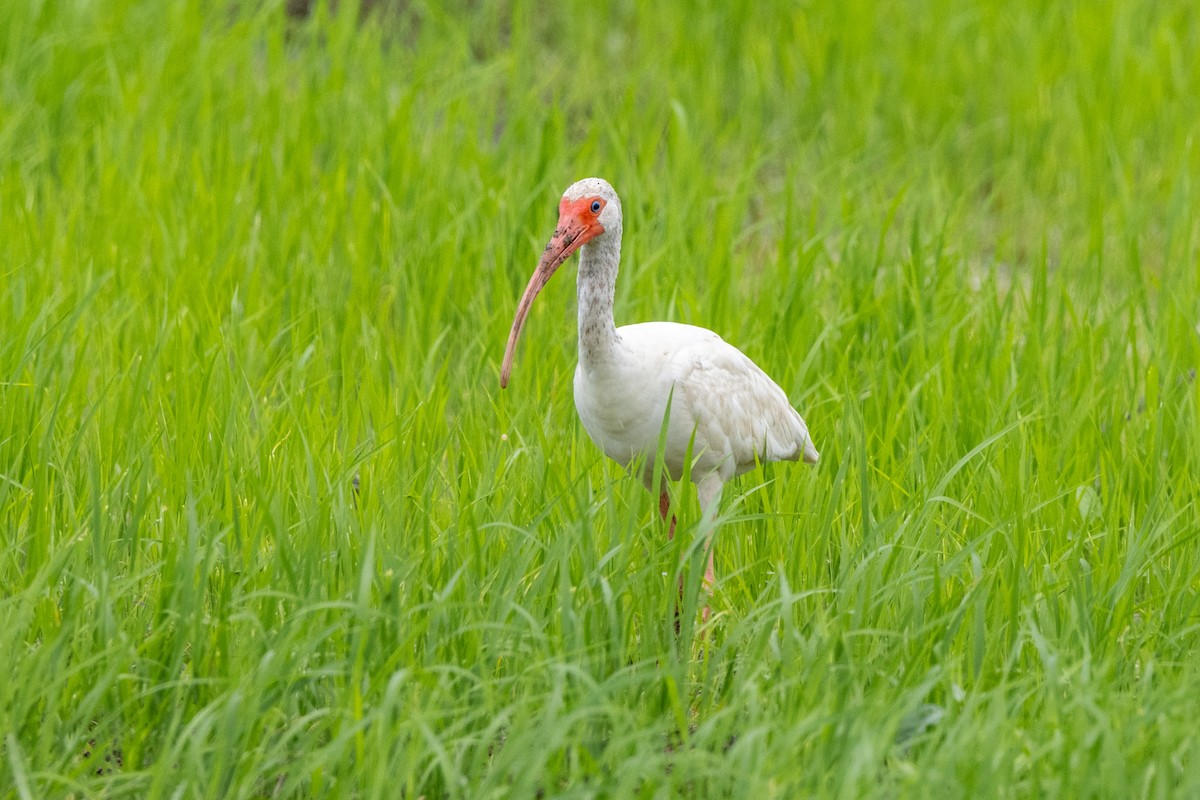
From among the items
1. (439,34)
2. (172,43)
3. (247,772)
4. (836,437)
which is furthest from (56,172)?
(247,772)

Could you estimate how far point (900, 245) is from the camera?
6055 millimetres

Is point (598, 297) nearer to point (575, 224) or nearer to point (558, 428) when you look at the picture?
point (575, 224)

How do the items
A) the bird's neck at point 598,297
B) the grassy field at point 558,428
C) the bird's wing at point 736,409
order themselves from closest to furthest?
the grassy field at point 558,428 → the bird's neck at point 598,297 → the bird's wing at point 736,409

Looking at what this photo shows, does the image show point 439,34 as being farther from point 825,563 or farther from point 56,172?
point 825,563

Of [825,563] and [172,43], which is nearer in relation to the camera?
[825,563]

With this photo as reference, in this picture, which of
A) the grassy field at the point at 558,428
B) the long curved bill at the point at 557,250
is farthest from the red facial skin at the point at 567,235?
the grassy field at the point at 558,428

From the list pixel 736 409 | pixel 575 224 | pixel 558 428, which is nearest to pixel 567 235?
pixel 575 224

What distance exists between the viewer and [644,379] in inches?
159

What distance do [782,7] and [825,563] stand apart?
5763 mm

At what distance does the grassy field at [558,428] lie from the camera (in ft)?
9.98

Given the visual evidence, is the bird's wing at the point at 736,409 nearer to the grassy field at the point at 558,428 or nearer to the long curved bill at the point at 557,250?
the grassy field at the point at 558,428

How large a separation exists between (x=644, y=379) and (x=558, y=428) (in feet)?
2.52

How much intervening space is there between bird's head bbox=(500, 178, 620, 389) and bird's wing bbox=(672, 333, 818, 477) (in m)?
0.42

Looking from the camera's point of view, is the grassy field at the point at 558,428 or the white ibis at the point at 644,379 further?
the white ibis at the point at 644,379
